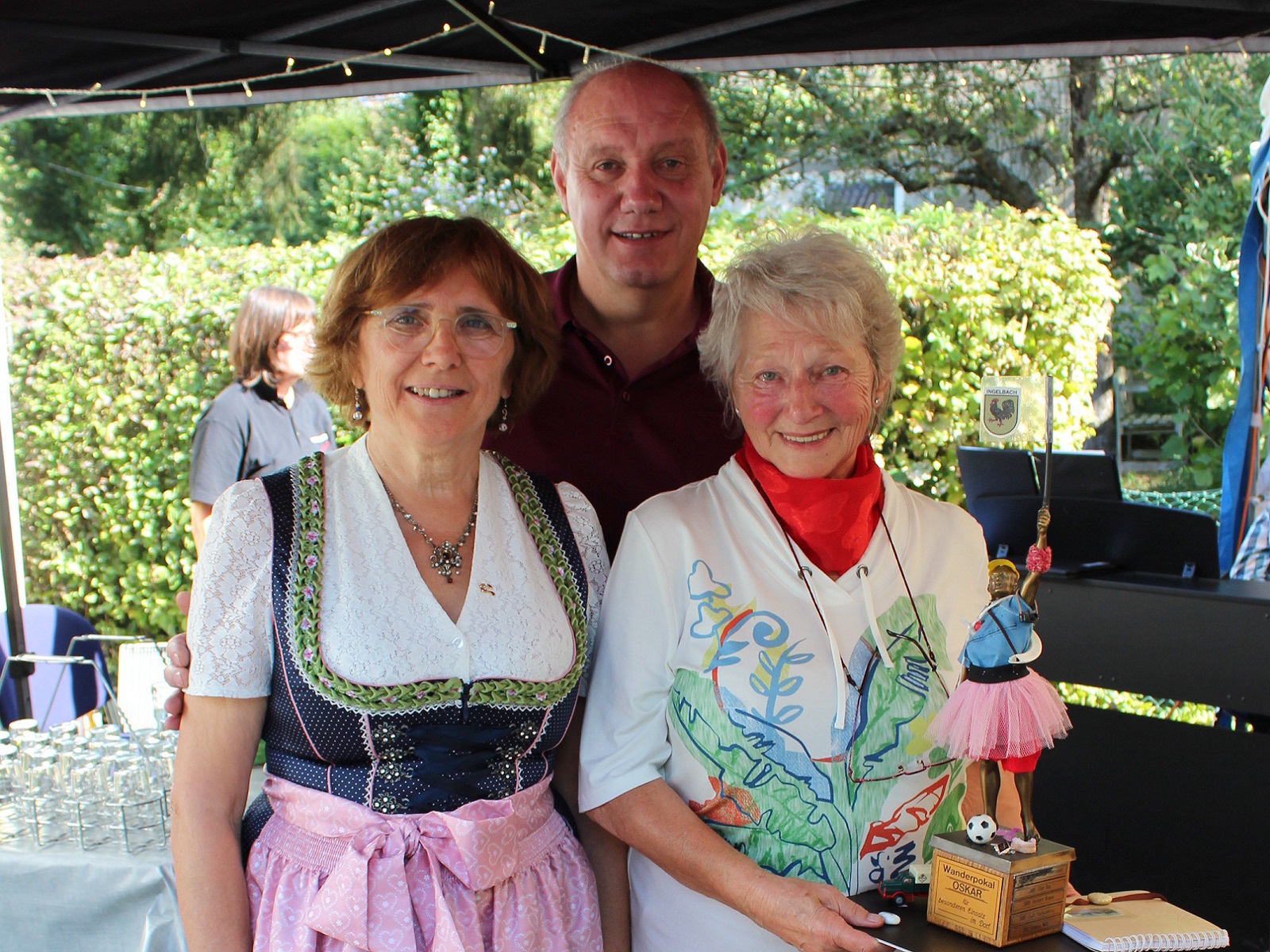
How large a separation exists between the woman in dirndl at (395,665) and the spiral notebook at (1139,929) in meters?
0.73

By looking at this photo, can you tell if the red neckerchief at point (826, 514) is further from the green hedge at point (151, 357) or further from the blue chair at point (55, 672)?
the green hedge at point (151, 357)

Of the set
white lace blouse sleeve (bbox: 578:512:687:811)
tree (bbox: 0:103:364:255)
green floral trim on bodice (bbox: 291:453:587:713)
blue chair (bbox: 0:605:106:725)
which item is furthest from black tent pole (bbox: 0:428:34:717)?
tree (bbox: 0:103:364:255)

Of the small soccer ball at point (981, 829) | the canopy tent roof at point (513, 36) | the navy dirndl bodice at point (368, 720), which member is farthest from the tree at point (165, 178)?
the small soccer ball at point (981, 829)

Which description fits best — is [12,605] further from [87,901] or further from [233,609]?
[233,609]

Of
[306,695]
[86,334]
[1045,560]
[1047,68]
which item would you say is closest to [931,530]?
[1045,560]

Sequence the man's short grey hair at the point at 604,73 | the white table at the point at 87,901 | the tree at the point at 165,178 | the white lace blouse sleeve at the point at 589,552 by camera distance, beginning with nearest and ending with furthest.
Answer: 1. the white lace blouse sleeve at the point at 589,552
2. the white table at the point at 87,901
3. the man's short grey hair at the point at 604,73
4. the tree at the point at 165,178

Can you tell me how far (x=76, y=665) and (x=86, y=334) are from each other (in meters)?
3.54

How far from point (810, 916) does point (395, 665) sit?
2.18 ft

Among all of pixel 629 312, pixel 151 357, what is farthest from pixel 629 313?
pixel 151 357

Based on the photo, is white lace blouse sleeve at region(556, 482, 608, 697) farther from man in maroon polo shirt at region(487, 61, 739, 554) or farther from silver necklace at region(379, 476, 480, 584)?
man in maroon polo shirt at region(487, 61, 739, 554)

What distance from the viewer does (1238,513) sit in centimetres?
373

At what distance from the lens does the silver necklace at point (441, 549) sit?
1.72 m

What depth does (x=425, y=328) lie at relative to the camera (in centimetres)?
171

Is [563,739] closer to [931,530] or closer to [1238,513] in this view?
[931,530]
